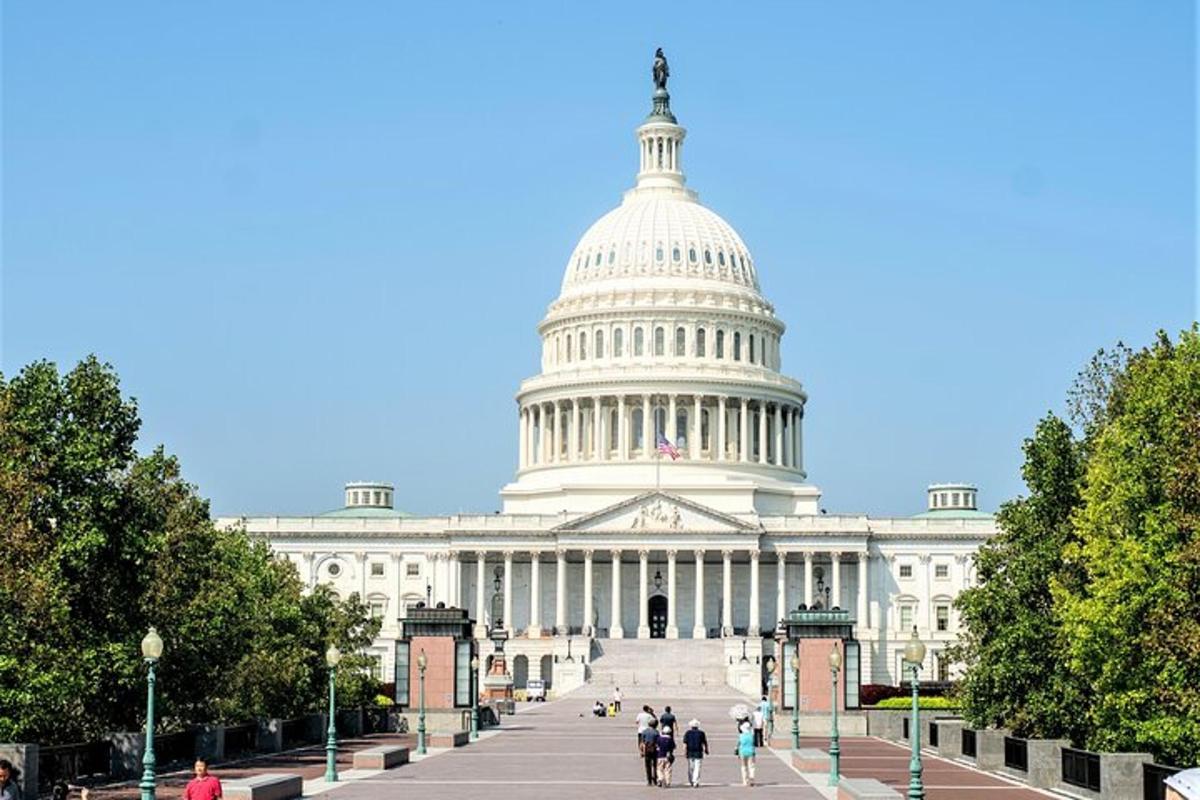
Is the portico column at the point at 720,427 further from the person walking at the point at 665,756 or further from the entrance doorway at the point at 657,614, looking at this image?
the person walking at the point at 665,756

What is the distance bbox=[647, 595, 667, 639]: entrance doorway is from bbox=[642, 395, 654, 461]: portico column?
13026mm

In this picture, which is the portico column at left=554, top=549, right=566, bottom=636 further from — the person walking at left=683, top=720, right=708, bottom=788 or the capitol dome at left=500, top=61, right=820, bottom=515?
the person walking at left=683, top=720, right=708, bottom=788

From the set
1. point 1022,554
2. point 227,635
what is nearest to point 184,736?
point 227,635

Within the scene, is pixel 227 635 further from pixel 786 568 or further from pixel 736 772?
pixel 786 568

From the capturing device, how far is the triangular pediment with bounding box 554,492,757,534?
155m

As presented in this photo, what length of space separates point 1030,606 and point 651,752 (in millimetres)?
16512

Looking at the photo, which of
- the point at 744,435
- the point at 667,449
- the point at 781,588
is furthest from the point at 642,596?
the point at 744,435

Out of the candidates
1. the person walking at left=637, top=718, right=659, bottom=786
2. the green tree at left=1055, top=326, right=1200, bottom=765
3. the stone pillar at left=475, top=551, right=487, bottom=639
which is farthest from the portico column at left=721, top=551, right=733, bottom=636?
the person walking at left=637, top=718, right=659, bottom=786

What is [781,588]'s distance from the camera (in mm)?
156375

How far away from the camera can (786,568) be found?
159750 mm

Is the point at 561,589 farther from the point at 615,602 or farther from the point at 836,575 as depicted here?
the point at 836,575

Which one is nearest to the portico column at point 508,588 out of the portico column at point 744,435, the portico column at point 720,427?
the portico column at point 720,427

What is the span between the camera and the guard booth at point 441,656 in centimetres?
7569

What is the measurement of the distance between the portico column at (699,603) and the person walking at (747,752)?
3976 inches
